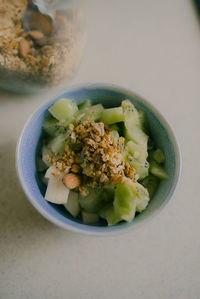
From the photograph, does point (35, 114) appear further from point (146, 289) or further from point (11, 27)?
point (146, 289)

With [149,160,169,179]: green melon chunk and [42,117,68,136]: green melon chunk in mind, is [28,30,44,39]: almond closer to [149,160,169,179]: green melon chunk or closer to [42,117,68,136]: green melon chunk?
[42,117,68,136]: green melon chunk

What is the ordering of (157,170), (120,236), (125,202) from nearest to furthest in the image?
(125,202)
(157,170)
(120,236)

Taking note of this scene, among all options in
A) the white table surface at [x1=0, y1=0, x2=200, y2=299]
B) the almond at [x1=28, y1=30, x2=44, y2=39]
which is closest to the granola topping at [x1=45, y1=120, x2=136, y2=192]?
the white table surface at [x1=0, y1=0, x2=200, y2=299]

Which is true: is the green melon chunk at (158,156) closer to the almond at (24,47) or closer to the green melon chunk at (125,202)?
the green melon chunk at (125,202)

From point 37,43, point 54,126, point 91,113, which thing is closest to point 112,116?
point 91,113

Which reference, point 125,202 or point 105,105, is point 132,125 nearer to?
point 105,105

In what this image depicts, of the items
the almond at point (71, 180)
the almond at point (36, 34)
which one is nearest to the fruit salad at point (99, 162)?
the almond at point (71, 180)
